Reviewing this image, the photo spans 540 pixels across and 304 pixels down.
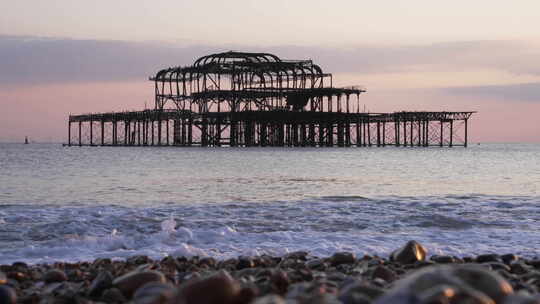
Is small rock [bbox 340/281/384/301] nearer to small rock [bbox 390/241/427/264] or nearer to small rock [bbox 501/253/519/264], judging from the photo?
small rock [bbox 390/241/427/264]

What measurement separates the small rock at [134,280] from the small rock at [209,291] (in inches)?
51.9

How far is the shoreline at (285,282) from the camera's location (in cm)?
319

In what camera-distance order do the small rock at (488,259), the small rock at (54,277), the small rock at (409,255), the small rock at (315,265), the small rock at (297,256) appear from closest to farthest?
the small rock at (54,277) → the small rock at (315,265) → the small rock at (409,255) → the small rock at (488,259) → the small rock at (297,256)

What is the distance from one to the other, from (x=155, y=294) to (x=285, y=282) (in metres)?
1.26

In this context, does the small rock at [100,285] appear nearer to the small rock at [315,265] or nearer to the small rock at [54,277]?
the small rock at [54,277]

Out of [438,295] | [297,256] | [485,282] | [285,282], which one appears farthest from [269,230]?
[438,295]

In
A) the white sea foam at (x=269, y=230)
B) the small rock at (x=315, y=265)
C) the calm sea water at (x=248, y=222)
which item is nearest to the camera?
the small rock at (x=315, y=265)

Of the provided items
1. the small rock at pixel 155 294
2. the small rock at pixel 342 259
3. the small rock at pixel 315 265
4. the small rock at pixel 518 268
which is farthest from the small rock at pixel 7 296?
the small rock at pixel 518 268

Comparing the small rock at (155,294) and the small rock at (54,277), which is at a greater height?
the small rock at (155,294)

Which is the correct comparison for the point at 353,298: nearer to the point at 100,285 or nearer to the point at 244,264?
the point at 100,285

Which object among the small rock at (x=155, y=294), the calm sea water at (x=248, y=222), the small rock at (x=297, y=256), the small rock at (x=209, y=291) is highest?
the small rock at (x=209, y=291)

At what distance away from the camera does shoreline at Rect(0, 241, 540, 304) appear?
3.19 metres

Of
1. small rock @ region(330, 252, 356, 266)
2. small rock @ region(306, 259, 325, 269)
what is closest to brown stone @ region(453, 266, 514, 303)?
small rock @ region(306, 259, 325, 269)

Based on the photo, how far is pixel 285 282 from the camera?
15.6 feet
